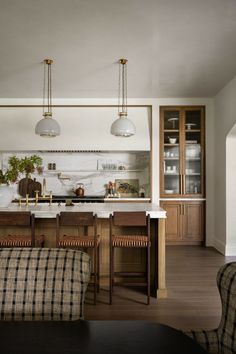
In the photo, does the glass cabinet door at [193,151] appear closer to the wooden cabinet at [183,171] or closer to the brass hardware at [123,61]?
the wooden cabinet at [183,171]

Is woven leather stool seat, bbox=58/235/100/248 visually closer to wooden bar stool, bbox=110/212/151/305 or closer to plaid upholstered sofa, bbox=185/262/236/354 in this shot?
wooden bar stool, bbox=110/212/151/305

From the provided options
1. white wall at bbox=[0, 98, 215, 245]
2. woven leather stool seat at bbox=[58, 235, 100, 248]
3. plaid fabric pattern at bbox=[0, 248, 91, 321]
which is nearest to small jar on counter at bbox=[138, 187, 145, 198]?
white wall at bbox=[0, 98, 215, 245]

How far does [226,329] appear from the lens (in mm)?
1268

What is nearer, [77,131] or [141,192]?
[77,131]

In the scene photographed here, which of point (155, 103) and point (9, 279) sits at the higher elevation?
point (155, 103)

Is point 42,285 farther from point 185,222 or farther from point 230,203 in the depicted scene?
point 185,222

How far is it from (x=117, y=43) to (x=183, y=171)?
10.2ft

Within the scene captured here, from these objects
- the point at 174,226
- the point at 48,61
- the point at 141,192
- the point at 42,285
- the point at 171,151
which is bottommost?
the point at 174,226

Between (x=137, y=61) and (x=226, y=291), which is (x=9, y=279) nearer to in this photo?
(x=226, y=291)

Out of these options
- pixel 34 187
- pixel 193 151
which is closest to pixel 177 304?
pixel 193 151

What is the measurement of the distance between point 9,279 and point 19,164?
2.75 metres

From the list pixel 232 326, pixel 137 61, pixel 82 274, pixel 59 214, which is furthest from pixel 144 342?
pixel 137 61

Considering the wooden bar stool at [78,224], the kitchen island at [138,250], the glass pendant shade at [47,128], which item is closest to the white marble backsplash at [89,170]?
the glass pendant shade at [47,128]

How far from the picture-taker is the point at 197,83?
530 cm
